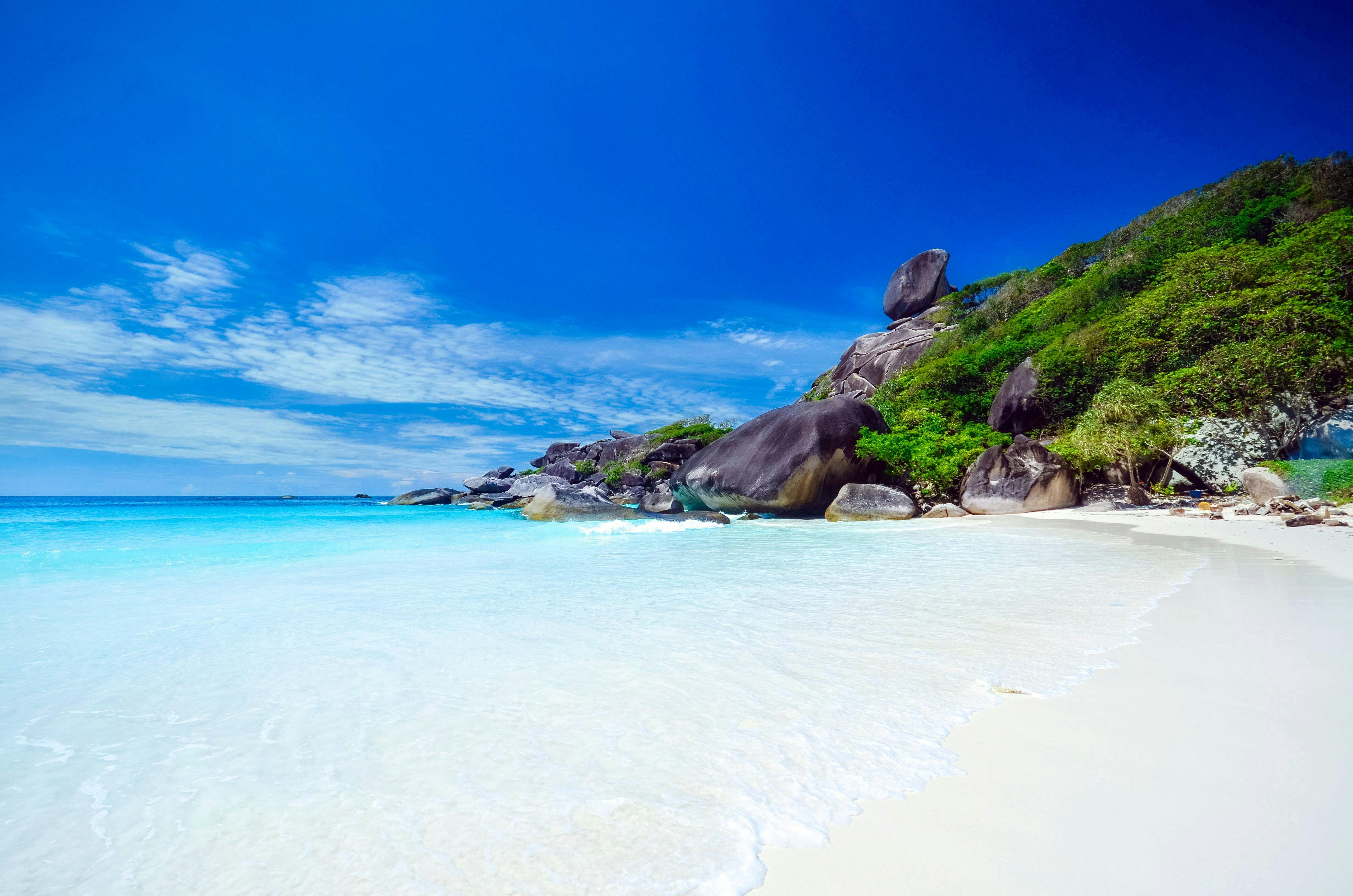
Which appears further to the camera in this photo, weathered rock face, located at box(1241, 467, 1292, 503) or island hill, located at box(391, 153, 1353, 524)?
island hill, located at box(391, 153, 1353, 524)

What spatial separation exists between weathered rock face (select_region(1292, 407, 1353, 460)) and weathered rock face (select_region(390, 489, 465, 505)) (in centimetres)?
3295

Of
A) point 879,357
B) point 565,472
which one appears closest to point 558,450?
point 565,472

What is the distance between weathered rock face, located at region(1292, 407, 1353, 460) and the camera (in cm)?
1095

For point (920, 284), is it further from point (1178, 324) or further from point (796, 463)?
point (796, 463)

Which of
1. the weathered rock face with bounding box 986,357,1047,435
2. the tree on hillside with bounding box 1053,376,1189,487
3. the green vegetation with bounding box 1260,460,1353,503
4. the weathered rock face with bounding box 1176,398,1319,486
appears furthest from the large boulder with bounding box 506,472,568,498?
the green vegetation with bounding box 1260,460,1353,503

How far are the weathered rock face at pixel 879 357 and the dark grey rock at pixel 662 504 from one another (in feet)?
47.5

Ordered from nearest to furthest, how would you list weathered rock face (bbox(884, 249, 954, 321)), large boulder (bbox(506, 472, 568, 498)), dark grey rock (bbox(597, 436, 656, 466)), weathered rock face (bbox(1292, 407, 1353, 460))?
weathered rock face (bbox(1292, 407, 1353, 460)) < large boulder (bbox(506, 472, 568, 498)) < dark grey rock (bbox(597, 436, 656, 466)) < weathered rock face (bbox(884, 249, 954, 321))

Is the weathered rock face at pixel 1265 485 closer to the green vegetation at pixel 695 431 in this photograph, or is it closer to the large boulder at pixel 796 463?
the large boulder at pixel 796 463

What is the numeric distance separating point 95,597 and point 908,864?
613 centimetres

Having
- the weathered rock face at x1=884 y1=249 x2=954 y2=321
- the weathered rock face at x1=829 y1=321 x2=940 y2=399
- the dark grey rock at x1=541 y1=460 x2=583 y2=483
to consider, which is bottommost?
the dark grey rock at x1=541 y1=460 x2=583 y2=483

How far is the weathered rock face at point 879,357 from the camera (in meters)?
30.0

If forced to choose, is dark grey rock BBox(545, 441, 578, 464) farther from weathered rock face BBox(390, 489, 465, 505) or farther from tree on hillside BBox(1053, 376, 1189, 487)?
tree on hillside BBox(1053, 376, 1189, 487)

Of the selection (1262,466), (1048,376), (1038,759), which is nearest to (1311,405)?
(1262,466)

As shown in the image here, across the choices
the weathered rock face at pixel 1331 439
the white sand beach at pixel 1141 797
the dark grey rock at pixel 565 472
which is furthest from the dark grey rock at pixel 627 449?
the white sand beach at pixel 1141 797
